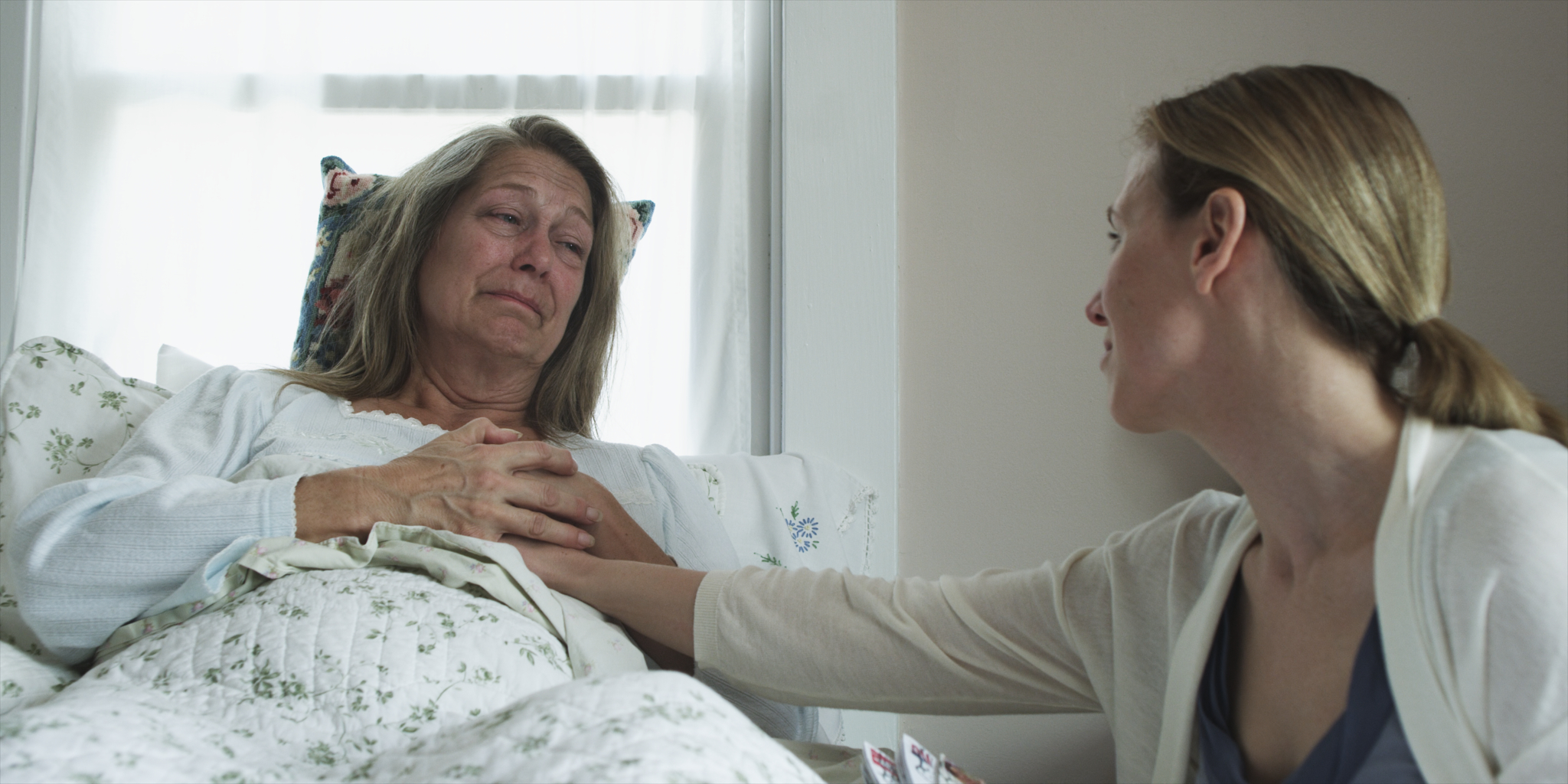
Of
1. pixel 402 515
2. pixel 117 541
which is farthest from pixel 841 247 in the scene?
pixel 117 541

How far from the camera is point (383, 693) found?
2.75 feet

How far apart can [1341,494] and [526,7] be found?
5.07ft

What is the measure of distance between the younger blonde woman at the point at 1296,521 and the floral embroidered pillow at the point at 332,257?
972 mm

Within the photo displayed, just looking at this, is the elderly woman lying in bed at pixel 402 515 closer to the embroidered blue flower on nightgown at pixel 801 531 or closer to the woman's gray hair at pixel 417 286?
the woman's gray hair at pixel 417 286

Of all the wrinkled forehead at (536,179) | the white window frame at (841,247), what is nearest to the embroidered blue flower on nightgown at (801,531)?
the white window frame at (841,247)

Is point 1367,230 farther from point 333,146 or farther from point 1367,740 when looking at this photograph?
point 333,146

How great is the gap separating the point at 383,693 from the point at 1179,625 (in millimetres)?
686

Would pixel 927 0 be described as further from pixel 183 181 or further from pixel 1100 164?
pixel 183 181

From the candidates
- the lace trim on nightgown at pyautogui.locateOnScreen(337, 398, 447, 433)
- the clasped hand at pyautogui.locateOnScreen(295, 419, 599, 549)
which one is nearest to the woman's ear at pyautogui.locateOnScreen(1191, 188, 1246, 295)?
the clasped hand at pyautogui.locateOnScreen(295, 419, 599, 549)

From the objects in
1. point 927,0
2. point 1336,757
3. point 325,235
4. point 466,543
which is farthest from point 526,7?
point 1336,757

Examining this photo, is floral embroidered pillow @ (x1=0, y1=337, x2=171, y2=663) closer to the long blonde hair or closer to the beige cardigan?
the beige cardigan

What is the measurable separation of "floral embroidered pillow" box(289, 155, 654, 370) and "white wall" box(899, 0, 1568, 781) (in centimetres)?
87

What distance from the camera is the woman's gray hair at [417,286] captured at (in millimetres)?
1550

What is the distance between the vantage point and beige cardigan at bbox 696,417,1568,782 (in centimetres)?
70
